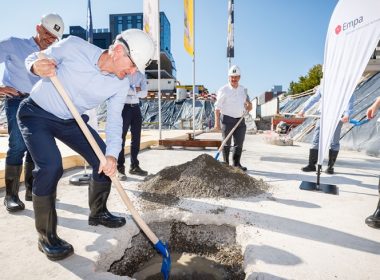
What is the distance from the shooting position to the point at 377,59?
11477 millimetres

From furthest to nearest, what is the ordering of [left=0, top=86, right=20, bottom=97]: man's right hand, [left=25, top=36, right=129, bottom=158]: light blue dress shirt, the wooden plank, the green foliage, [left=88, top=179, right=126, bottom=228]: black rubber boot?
the green foliage, the wooden plank, [left=0, top=86, right=20, bottom=97]: man's right hand, [left=88, top=179, right=126, bottom=228]: black rubber boot, [left=25, top=36, right=129, bottom=158]: light blue dress shirt

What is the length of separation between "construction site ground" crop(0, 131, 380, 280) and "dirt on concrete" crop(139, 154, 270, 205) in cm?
15

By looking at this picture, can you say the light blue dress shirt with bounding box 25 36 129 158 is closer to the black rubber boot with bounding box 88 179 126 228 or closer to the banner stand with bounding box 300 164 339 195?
the black rubber boot with bounding box 88 179 126 228

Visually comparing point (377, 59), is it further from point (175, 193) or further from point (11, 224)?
point (11, 224)

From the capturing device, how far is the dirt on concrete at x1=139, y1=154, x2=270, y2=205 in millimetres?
3578

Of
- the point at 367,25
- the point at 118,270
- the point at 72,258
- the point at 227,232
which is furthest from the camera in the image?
the point at 367,25

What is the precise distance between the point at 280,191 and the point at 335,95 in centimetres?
149

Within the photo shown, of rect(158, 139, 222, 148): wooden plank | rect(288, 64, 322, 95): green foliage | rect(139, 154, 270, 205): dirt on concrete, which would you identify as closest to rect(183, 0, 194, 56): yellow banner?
rect(158, 139, 222, 148): wooden plank

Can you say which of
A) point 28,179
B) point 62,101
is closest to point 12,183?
point 28,179

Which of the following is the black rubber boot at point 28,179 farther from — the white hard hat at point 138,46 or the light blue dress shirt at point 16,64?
the white hard hat at point 138,46

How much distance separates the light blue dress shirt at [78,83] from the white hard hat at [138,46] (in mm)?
324

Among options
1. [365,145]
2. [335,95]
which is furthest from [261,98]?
[335,95]

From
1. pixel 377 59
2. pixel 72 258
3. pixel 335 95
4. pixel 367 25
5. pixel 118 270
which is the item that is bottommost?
pixel 118 270

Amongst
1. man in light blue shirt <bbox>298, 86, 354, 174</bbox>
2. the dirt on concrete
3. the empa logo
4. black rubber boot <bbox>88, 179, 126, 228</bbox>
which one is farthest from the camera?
man in light blue shirt <bbox>298, 86, 354, 174</bbox>
